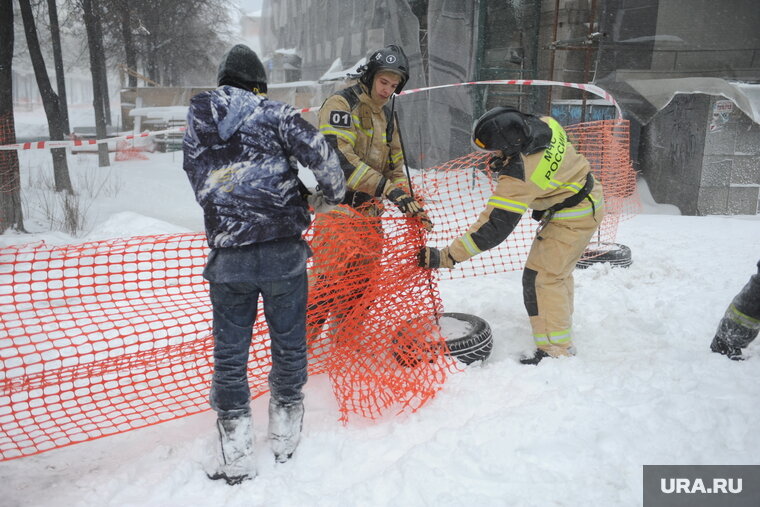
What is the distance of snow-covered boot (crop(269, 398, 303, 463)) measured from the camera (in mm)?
2588

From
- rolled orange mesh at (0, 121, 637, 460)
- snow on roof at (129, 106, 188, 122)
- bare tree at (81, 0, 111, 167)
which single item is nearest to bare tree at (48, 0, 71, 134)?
bare tree at (81, 0, 111, 167)

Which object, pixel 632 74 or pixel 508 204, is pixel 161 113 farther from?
pixel 508 204

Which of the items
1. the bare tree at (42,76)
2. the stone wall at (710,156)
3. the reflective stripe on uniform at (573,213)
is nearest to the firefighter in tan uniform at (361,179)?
the reflective stripe on uniform at (573,213)

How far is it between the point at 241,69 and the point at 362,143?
1306 millimetres

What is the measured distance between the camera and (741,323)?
127 inches

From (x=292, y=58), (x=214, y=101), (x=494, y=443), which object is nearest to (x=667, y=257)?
(x=494, y=443)

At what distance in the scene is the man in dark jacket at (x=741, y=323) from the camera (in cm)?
317

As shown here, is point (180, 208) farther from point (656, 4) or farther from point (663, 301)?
Answer: point (656, 4)

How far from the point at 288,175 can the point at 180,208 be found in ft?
26.0

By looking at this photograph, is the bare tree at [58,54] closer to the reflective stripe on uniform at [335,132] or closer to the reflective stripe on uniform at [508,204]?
the reflective stripe on uniform at [335,132]

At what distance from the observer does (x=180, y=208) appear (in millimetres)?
9617

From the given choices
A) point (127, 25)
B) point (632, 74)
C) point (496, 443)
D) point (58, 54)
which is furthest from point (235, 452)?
point (127, 25)

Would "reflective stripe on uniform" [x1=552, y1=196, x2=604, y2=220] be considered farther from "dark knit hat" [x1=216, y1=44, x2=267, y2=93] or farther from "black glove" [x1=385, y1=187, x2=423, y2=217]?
"dark knit hat" [x1=216, y1=44, x2=267, y2=93]

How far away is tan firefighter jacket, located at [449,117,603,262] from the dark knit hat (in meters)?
1.51
